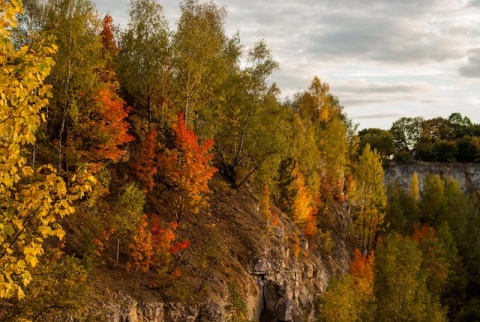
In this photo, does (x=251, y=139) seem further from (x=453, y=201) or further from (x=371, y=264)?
(x=453, y=201)

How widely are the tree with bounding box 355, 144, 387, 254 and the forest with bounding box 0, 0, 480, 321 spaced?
578 centimetres

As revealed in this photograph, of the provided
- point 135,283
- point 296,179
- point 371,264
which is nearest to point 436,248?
point 371,264

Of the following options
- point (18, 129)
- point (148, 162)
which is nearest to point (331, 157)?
point (148, 162)

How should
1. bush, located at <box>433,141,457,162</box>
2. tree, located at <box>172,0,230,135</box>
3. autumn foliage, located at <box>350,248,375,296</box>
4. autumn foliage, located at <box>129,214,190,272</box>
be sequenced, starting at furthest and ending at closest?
bush, located at <box>433,141,457,162</box>, autumn foliage, located at <box>350,248,375,296</box>, tree, located at <box>172,0,230,135</box>, autumn foliage, located at <box>129,214,190,272</box>

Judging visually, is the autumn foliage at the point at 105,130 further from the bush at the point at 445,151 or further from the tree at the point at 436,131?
the tree at the point at 436,131

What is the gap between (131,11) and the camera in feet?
125

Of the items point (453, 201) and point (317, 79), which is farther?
point (453, 201)

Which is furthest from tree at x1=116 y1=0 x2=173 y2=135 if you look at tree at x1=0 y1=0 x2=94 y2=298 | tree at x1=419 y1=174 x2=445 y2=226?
tree at x1=419 y1=174 x2=445 y2=226

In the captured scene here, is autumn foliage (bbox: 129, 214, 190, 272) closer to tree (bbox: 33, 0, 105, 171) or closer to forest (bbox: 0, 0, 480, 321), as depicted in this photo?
forest (bbox: 0, 0, 480, 321)

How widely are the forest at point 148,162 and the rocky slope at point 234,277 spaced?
944 millimetres

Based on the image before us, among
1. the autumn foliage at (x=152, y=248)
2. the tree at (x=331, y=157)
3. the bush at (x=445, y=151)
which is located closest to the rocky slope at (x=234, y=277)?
the autumn foliage at (x=152, y=248)

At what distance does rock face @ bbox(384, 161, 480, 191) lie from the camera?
381 ft

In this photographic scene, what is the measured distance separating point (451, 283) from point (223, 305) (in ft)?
137

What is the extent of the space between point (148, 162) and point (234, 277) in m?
11.1
